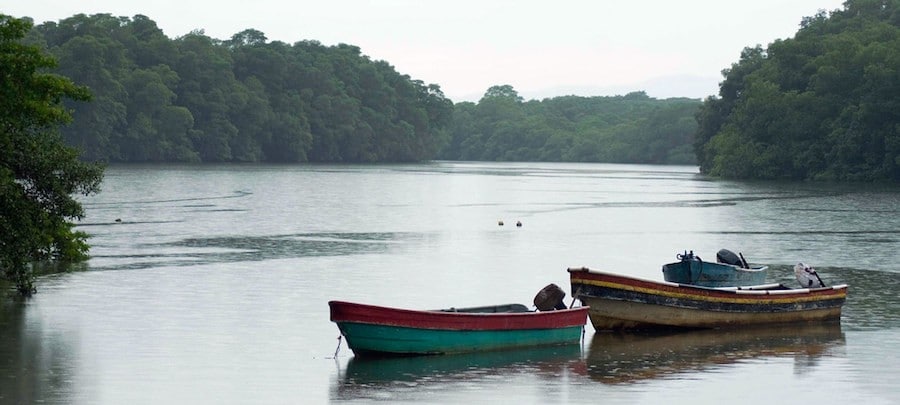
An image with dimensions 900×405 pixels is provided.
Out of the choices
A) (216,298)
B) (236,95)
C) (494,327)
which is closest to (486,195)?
(216,298)

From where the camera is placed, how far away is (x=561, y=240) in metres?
58.9

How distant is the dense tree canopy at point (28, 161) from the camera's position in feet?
104

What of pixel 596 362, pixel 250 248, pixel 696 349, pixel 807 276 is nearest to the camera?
pixel 596 362

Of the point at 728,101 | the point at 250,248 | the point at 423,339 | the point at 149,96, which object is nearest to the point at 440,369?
the point at 423,339

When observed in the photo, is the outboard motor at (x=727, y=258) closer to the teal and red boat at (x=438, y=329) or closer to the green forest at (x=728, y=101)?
the teal and red boat at (x=438, y=329)

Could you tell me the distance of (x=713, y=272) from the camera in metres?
36.4

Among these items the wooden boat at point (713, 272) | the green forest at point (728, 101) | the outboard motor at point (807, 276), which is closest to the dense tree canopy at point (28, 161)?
the wooden boat at point (713, 272)

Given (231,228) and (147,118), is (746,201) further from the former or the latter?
(147,118)

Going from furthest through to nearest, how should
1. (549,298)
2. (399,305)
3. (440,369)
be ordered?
(399,305), (549,298), (440,369)

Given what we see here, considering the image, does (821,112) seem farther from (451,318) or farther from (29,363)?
(29,363)

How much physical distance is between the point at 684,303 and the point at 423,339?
290 inches

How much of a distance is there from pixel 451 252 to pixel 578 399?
28.7m

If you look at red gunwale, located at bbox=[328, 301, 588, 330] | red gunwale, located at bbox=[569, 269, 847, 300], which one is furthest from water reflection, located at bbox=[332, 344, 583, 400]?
red gunwale, located at bbox=[569, 269, 847, 300]

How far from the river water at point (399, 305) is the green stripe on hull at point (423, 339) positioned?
254 mm
